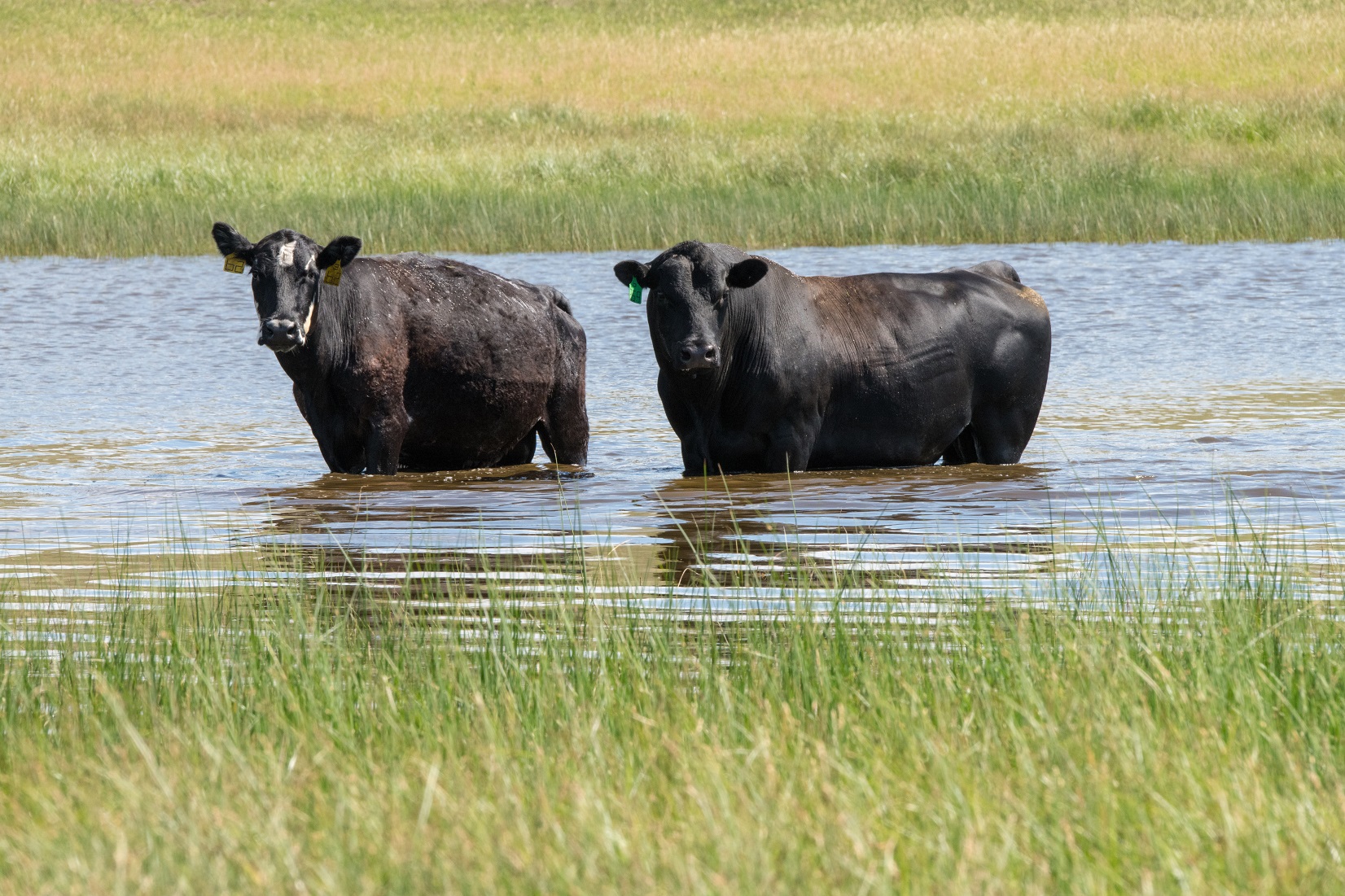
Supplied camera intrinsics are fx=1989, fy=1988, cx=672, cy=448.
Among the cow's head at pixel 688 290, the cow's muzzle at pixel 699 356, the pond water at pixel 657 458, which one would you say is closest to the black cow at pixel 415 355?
the pond water at pixel 657 458

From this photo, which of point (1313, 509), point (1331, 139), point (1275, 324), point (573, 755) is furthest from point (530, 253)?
point (573, 755)

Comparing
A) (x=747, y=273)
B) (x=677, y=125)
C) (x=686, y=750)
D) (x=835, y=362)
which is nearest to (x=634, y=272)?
(x=747, y=273)

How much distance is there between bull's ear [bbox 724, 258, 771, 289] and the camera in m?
9.69

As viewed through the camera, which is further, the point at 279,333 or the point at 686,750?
the point at 279,333

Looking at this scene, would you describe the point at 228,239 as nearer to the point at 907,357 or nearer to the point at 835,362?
the point at 835,362

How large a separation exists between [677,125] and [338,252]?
989 inches

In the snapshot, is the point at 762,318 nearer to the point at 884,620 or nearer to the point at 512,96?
the point at 884,620

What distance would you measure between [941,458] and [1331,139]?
1813 centimetres

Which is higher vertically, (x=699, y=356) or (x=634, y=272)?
(x=634, y=272)

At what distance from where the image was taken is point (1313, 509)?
8.71 m

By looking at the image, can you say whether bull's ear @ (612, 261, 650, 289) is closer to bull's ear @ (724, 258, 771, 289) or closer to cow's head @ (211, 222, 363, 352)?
bull's ear @ (724, 258, 771, 289)

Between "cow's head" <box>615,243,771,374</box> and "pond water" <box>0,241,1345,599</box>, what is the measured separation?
0.78 meters

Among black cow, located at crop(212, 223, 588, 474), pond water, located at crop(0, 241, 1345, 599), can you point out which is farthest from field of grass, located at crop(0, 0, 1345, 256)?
black cow, located at crop(212, 223, 588, 474)

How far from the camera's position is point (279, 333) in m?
9.46
